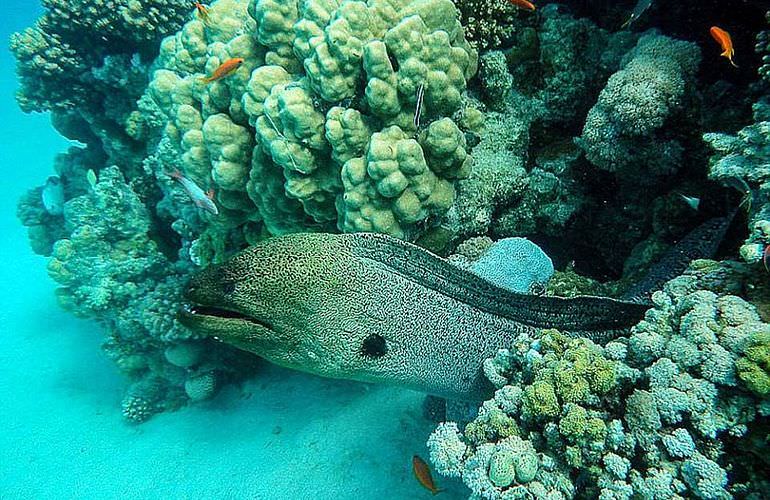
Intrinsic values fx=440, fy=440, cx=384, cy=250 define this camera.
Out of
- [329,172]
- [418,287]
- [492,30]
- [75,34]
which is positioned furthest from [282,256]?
[75,34]

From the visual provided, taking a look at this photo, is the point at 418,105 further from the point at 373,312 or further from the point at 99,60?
the point at 99,60

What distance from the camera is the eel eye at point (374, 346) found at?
9.07 ft

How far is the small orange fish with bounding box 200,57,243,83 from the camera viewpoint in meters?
3.53

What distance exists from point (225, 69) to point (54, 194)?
8.39 meters

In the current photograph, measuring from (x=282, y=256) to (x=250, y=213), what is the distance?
1.82 meters

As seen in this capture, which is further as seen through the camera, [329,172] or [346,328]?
[329,172]

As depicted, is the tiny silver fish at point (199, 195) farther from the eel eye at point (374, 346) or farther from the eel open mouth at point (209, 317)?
the eel eye at point (374, 346)

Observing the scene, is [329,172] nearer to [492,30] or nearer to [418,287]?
[418,287]

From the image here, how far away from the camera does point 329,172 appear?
3480mm

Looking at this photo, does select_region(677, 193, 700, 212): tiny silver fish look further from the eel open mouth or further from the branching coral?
the eel open mouth

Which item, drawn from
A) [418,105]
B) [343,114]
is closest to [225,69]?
[343,114]

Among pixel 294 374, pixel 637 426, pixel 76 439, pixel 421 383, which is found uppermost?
pixel 637 426

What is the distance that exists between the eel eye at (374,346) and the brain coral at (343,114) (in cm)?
87

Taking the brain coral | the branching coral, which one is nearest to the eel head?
the brain coral
